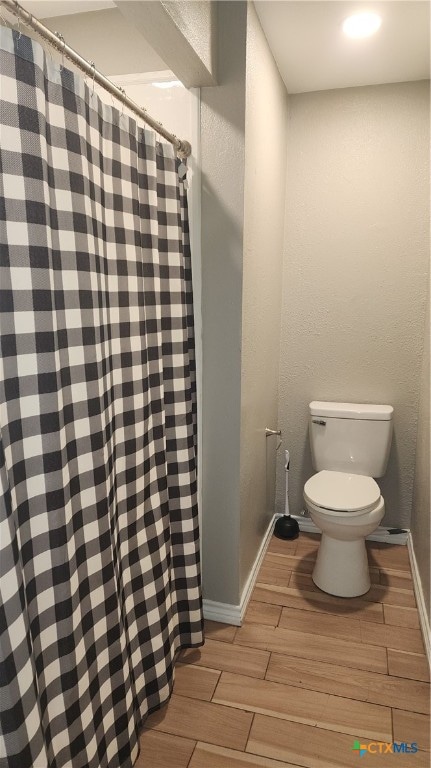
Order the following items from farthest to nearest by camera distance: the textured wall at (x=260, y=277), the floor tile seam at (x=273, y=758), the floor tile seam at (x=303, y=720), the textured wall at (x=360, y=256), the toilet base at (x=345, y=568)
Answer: the textured wall at (x=360, y=256), the toilet base at (x=345, y=568), the textured wall at (x=260, y=277), the floor tile seam at (x=303, y=720), the floor tile seam at (x=273, y=758)

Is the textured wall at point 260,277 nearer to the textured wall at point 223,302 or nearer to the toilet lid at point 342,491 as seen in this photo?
the textured wall at point 223,302

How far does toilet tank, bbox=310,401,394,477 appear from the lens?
247 centimetres

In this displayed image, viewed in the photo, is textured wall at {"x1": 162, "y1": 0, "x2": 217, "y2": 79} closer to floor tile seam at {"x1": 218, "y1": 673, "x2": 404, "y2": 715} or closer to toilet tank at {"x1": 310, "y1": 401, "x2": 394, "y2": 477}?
toilet tank at {"x1": 310, "y1": 401, "x2": 394, "y2": 477}

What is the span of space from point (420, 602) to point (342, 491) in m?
0.56

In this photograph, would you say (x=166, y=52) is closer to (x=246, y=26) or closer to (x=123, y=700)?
(x=246, y=26)

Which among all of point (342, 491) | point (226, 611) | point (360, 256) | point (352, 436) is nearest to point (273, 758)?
point (226, 611)

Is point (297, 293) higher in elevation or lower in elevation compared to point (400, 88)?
lower

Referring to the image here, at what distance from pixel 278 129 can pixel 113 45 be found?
0.78 metres

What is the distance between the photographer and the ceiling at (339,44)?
5.61ft

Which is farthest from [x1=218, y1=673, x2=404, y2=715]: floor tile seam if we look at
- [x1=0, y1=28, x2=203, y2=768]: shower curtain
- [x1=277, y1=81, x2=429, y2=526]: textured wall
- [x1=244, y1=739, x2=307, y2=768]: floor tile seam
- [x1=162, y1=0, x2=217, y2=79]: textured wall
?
[x1=162, y1=0, x2=217, y2=79]: textured wall

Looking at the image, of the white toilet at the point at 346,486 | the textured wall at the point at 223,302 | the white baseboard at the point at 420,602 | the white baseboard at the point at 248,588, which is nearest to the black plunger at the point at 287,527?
the white baseboard at the point at 248,588

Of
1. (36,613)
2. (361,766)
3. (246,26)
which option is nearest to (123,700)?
(36,613)

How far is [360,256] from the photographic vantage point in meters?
2.50

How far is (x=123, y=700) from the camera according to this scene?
133 centimetres
